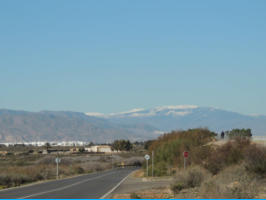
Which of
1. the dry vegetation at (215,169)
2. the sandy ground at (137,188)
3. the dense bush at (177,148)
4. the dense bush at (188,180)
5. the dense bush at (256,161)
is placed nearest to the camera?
the dry vegetation at (215,169)

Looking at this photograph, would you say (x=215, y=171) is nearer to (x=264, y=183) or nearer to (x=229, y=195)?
(x=264, y=183)

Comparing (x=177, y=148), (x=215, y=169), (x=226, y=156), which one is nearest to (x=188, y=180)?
(x=215, y=169)

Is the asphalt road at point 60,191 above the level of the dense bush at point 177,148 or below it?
below

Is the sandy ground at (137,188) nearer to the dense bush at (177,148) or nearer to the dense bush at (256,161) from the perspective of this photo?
the dense bush at (256,161)

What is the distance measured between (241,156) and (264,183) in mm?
10538

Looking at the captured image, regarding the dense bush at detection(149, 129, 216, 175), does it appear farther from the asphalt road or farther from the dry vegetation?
the asphalt road

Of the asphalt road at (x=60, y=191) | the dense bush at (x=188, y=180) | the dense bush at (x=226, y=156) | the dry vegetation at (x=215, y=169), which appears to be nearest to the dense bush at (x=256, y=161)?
the dry vegetation at (x=215, y=169)

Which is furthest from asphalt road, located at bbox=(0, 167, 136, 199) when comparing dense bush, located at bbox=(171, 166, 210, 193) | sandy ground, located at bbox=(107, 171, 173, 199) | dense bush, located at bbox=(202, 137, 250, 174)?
dense bush, located at bbox=(202, 137, 250, 174)

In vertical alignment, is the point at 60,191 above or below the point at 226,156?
below

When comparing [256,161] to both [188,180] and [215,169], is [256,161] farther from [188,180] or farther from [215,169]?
→ [215,169]

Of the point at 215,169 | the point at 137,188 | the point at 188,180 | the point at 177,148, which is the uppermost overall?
the point at 177,148

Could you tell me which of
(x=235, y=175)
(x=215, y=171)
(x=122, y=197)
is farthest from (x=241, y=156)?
(x=122, y=197)

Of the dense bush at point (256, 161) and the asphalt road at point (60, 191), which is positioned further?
the dense bush at point (256, 161)

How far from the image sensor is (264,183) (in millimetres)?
28750
